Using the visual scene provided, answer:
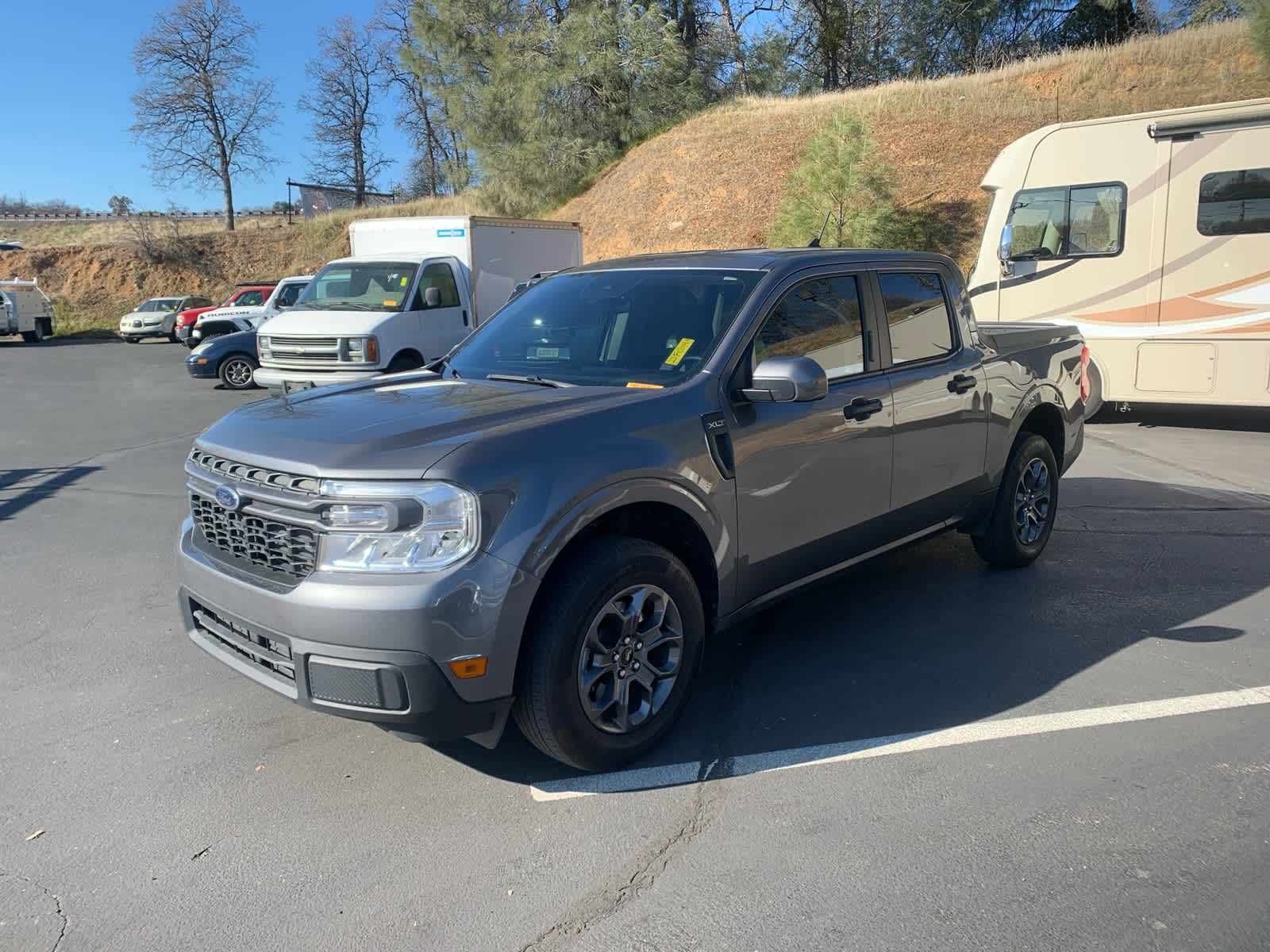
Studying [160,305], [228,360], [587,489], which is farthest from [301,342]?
[160,305]

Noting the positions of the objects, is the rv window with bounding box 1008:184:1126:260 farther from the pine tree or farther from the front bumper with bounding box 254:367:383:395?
the pine tree

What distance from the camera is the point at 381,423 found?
3379 mm

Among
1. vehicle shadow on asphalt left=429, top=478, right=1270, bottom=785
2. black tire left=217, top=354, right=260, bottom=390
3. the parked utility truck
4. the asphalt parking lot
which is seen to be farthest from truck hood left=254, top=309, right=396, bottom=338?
the parked utility truck

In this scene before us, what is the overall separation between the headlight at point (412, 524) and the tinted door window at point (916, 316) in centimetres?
254

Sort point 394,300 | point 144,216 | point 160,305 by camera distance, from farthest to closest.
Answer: point 144,216 → point 160,305 → point 394,300

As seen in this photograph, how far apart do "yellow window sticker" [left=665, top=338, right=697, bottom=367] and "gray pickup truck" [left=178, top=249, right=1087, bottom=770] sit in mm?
13

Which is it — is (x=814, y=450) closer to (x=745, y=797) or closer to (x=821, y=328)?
(x=821, y=328)

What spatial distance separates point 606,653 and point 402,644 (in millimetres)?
770

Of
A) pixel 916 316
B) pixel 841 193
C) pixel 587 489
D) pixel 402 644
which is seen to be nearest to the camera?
pixel 402 644

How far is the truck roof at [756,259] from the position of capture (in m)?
4.29

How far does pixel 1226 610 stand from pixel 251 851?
4.87m

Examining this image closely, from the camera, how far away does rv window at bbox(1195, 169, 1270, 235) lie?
395 inches

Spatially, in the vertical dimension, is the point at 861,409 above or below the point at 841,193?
below

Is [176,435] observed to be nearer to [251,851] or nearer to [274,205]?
[251,851]
